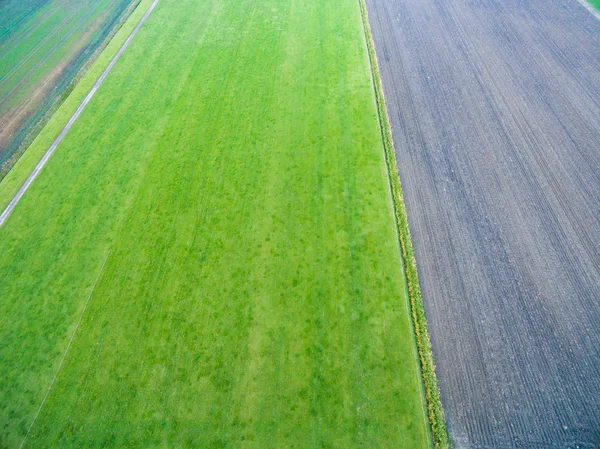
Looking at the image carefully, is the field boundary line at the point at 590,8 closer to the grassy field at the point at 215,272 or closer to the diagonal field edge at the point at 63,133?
Result: the grassy field at the point at 215,272

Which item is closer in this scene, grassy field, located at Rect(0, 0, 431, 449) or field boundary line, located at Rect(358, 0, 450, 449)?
field boundary line, located at Rect(358, 0, 450, 449)

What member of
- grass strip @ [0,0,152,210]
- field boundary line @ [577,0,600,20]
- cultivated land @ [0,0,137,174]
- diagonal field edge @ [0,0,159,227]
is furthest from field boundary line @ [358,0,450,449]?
cultivated land @ [0,0,137,174]

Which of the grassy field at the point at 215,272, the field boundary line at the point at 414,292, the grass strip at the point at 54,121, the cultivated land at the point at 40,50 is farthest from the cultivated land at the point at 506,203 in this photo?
the cultivated land at the point at 40,50

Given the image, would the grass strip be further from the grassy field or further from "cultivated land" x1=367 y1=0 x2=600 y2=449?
"cultivated land" x1=367 y1=0 x2=600 y2=449

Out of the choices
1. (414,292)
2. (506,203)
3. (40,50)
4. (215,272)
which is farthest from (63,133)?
(506,203)

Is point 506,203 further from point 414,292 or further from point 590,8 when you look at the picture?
point 590,8

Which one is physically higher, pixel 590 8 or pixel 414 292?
pixel 590 8
